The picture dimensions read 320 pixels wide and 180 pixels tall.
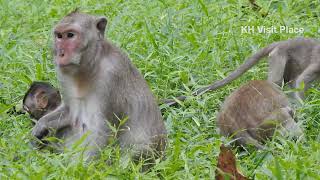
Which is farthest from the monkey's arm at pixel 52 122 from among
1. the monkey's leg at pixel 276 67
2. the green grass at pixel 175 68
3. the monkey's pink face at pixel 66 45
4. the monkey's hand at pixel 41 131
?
the monkey's leg at pixel 276 67

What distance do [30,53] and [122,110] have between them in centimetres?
248

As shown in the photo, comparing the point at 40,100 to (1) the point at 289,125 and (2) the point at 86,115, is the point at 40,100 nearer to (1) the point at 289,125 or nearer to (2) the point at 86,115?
(2) the point at 86,115

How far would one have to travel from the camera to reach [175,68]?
8.09 m

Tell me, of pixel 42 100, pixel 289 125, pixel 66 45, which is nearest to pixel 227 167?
pixel 66 45

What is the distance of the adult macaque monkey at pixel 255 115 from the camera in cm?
694

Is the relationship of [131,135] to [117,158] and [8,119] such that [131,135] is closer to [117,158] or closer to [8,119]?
[117,158]

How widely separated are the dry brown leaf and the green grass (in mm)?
208

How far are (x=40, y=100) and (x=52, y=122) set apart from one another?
712 mm

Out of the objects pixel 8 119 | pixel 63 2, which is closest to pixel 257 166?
pixel 8 119

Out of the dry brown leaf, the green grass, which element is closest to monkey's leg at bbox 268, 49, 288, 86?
the green grass

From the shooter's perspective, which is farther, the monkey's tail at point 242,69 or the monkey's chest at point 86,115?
the monkey's tail at point 242,69

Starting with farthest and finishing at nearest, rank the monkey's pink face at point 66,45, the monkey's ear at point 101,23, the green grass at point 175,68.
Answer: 1. the monkey's ear at point 101,23
2. the monkey's pink face at point 66,45
3. the green grass at point 175,68

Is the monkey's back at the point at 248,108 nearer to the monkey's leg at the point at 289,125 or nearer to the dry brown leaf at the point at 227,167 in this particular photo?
the monkey's leg at the point at 289,125

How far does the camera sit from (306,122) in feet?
23.7
